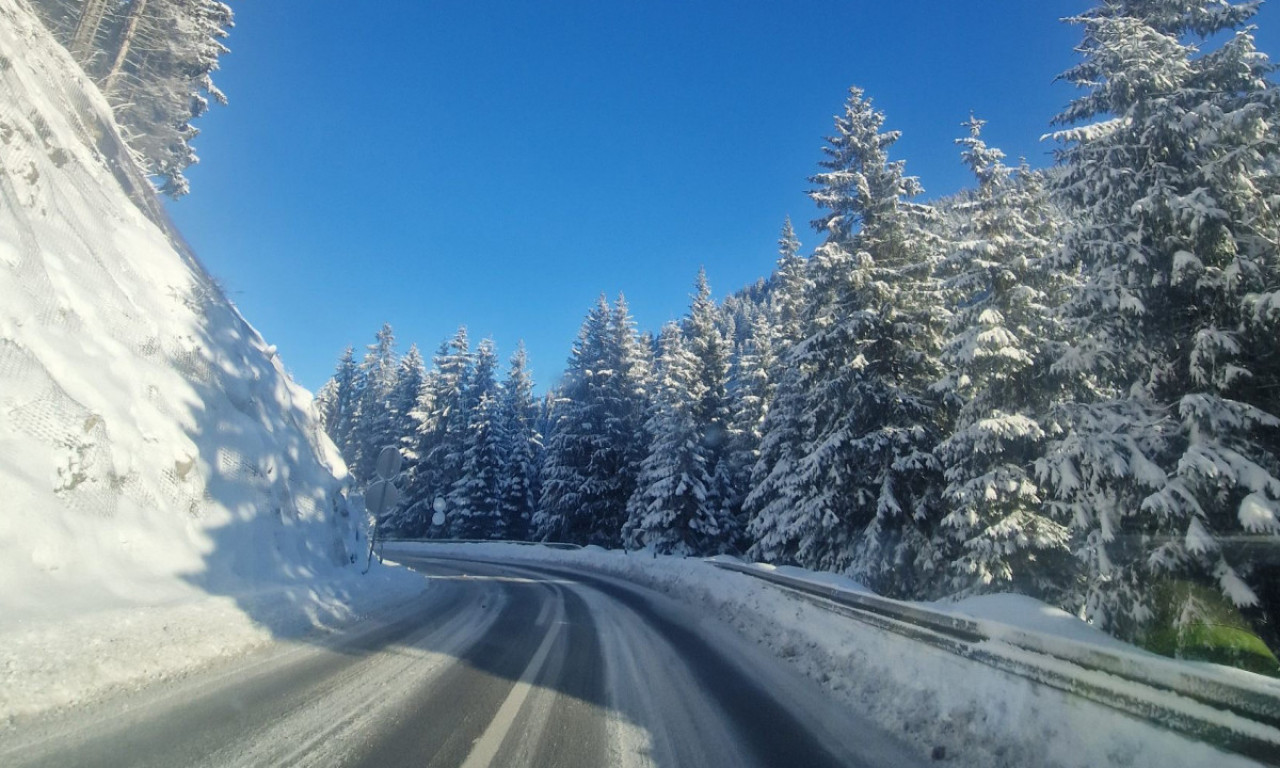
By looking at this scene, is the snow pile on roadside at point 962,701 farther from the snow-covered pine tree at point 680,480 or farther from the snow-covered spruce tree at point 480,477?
the snow-covered spruce tree at point 480,477

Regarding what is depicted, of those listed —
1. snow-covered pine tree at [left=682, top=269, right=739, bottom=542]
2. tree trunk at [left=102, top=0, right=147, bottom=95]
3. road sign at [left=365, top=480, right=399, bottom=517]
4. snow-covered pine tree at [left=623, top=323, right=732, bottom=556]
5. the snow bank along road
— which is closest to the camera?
the snow bank along road

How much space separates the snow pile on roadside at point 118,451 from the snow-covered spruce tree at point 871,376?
40.6 feet

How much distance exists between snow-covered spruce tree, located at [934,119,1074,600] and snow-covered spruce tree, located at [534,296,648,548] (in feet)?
73.1

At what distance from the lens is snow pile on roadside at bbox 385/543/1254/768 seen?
399 cm

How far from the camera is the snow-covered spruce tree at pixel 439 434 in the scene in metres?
43.3

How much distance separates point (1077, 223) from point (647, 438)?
27372 mm

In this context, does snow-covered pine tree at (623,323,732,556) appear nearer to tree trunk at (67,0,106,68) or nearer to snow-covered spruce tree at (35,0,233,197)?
snow-covered spruce tree at (35,0,233,197)

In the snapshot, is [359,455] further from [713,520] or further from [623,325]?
[713,520]

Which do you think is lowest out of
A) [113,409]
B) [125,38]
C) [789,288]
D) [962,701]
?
[962,701]

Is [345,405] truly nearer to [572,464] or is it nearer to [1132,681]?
→ [572,464]

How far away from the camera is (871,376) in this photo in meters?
17.2

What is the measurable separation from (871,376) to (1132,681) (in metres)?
13.7

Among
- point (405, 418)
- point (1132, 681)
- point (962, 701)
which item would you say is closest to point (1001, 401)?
point (962, 701)

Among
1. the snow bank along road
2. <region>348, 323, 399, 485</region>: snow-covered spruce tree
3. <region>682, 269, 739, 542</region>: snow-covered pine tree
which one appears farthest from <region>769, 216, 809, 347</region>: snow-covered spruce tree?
<region>348, 323, 399, 485</region>: snow-covered spruce tree
